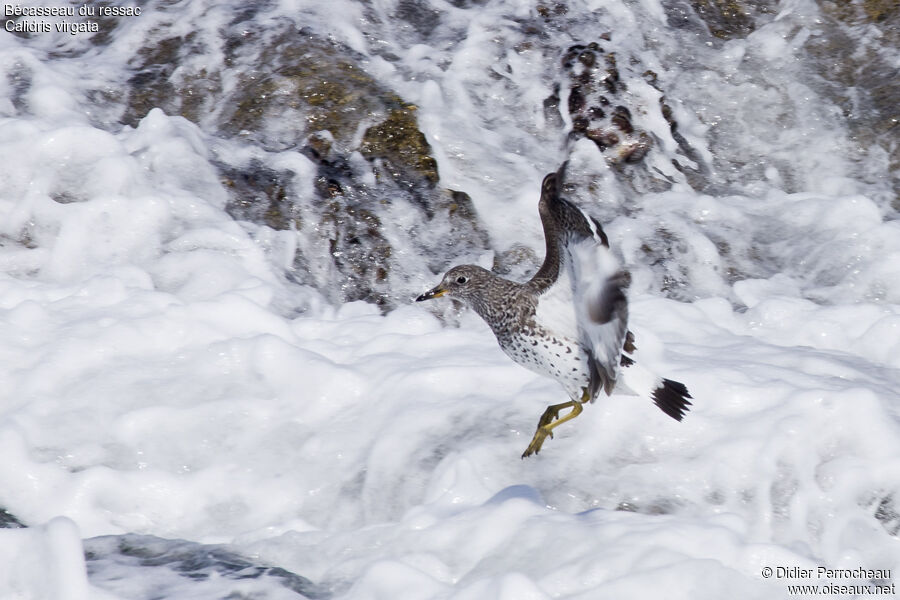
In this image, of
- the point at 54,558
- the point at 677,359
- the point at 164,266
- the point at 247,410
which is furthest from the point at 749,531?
the point at 164,266

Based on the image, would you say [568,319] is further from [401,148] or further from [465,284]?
[401,148]

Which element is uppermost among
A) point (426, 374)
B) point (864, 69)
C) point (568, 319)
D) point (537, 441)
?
point (864, 69)

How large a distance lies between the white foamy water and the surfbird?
424mm

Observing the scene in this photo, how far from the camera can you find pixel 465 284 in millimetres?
5312

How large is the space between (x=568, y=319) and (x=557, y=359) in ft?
→ 0.62

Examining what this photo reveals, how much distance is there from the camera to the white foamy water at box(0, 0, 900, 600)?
13.5ft

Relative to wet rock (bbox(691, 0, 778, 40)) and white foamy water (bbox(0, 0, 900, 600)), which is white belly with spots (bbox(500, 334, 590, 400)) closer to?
white foamy water (bbox(0, 0, 900, 600))

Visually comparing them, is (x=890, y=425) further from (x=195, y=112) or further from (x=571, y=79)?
(x=195, y=112)

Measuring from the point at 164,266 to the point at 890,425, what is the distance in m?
4.36

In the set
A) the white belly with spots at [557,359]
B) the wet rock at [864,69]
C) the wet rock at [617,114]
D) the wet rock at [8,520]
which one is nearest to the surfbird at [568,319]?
the white belly with spots at [557,359]

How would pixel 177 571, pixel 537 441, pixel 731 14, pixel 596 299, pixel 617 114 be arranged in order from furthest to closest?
1. pixel 731 14
2. pixel 617 114
3. pixel 537 441
4. pixel 596 299
5. pixel 177 571

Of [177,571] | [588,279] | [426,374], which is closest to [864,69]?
[426,374]

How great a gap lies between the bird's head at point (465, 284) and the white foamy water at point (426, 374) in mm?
524

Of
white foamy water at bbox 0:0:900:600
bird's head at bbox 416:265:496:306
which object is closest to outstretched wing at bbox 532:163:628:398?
bird's head at bbox 416:265:496:306
